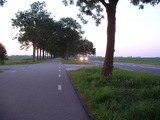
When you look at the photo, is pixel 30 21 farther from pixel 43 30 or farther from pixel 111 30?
pixel 111 30

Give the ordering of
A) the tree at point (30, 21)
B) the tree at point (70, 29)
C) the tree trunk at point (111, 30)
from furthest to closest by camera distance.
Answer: the tree at point (70, 29) → the tree at point (30, 21) → the tree trunk at point (111, 30)

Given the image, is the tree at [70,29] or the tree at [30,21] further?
the tree at [70,29]

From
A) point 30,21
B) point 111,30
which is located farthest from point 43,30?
point 111,30

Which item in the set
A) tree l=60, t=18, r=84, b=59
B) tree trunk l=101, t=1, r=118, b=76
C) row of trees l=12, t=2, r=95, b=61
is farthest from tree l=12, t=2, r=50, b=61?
tree trunk l=101, t=1, r=118, b=76

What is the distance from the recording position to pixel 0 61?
40.0m

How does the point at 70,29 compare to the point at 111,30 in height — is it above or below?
above

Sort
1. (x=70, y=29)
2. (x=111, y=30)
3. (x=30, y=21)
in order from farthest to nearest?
1. (x=70, y=29)
2. (x=30, y=21)
3. (x=111, y=30)

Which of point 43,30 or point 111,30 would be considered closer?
point 111,30

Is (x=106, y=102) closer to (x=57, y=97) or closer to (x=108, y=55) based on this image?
(x=57, y=97)

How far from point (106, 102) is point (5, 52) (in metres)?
35.5

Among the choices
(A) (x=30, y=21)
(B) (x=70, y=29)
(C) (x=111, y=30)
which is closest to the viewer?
(C) (x=111, y=30)

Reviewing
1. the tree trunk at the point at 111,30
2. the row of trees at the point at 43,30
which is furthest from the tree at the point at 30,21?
the tree trunk at the point at 111,30

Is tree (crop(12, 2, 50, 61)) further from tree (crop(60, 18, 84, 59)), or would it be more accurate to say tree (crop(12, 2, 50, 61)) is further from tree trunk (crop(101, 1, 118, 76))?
tree trunk (crop(101, 1, 118, 76))

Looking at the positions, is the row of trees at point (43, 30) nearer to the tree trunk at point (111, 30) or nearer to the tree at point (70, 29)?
the tree at point (70, 29)
